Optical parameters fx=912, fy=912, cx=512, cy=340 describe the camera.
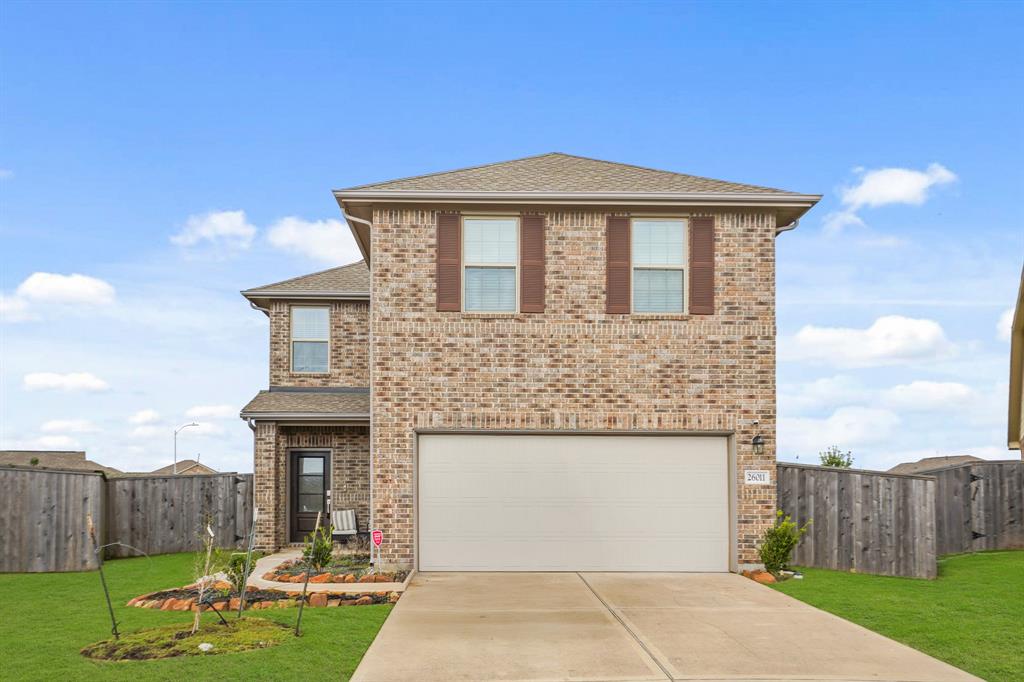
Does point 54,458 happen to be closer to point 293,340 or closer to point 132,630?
point 293,340

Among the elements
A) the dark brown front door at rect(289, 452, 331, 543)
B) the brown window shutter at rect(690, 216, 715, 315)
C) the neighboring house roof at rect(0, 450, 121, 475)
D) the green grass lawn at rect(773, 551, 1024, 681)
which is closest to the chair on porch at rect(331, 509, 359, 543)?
the dark brown front door at rect(289, 452, 331, 543)

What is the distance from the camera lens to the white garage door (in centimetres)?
1478

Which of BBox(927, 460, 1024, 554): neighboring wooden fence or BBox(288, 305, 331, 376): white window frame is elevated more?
BBox(288, 305, 331, 376): white window frame

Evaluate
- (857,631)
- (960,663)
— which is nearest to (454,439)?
(857,631)

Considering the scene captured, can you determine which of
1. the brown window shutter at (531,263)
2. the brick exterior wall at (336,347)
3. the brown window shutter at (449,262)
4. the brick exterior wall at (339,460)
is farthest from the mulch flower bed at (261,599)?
the brick exterior wall at (336,347)

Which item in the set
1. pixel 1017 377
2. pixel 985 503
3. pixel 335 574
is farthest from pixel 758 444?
pixel 1017 377

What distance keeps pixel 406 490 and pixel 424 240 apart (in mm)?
4047

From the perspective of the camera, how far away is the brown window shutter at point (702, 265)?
14891 mm

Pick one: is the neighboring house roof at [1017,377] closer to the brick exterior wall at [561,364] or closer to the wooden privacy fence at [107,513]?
the brick exterior wall at [561,364]

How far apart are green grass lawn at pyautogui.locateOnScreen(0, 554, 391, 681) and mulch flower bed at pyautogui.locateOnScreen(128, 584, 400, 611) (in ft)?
0.81

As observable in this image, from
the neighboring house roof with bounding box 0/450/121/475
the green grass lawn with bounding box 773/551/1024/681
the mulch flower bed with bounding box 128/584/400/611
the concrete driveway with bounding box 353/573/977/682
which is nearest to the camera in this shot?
the concrete driveway with bounding box 353/573/977/682

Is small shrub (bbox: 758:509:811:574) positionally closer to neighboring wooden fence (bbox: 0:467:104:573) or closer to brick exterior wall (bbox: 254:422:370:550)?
brick exterior wall (bbox: 254:422:370:550)

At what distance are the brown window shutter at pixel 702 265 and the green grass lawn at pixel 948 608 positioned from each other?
14.9 feet

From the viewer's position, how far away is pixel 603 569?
583 inches
